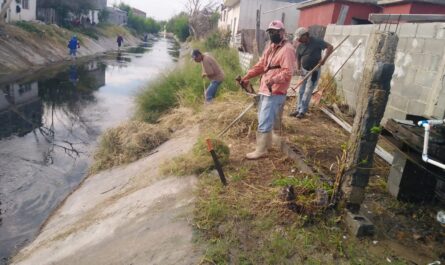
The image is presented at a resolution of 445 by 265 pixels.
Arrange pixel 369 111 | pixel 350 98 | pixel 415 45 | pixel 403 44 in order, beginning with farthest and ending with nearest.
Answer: pixel 350 98
pixel 403 44
pixel 415 45
pixel 369 111

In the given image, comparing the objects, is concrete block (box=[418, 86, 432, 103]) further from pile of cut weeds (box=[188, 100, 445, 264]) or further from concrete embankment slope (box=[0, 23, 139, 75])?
concrete embankment slope (box=[0, 23, 139, 75])

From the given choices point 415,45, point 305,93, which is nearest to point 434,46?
point 415,45

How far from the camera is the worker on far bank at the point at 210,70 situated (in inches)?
344

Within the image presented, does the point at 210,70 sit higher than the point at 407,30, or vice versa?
the point at 407,30

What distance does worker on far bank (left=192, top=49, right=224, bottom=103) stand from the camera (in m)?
8.74

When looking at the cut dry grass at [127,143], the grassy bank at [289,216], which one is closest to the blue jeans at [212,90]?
the cut dry grass at [127,143]

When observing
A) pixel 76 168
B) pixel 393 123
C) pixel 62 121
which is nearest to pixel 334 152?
pixel 393 123

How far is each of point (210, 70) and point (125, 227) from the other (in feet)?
16.8

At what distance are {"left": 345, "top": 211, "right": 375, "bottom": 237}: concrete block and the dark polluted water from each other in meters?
4.29

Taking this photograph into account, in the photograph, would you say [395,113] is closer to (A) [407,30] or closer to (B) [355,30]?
(A) [407,30]

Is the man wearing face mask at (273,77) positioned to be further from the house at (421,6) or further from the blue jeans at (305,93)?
the house at (421,6)

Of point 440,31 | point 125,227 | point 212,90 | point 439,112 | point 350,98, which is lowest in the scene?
point 125,227

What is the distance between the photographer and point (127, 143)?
8164 millimetres

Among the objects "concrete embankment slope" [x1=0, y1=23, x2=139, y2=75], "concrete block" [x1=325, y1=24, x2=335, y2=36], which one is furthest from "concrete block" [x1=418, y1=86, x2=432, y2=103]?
"concrete embankment slope" [x1=0, y1=23, x2=139, y2=75]
